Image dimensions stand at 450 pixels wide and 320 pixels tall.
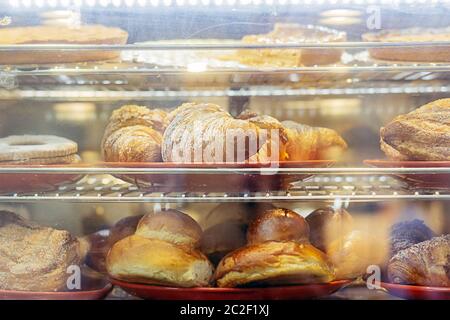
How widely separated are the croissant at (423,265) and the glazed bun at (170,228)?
1.61ft

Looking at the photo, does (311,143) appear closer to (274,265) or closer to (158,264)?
(274,265)

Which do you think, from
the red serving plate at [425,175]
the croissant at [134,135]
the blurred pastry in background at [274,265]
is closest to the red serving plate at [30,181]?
the croissant at [134,135]

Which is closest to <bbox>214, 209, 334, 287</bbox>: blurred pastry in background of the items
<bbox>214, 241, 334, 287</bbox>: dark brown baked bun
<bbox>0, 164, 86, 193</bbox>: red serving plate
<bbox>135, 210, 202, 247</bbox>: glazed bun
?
<bbox>214, 241, 334, 287</bbox>: dark brown baked bun

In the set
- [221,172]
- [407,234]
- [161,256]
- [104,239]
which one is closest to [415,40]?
[407,234]

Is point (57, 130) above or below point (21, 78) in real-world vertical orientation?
below

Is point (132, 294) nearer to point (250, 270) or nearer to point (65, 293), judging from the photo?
point (65, 293)

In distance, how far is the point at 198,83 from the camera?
5.03ft

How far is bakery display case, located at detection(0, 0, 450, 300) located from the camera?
1177 millimetres

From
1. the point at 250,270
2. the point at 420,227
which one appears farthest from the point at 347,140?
the point at 250,270

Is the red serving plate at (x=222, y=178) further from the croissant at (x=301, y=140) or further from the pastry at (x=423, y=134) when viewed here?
the pastry at (x=423, y=134)

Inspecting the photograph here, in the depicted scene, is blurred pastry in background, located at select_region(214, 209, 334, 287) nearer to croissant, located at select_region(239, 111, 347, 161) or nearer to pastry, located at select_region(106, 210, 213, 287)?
pastry, located at select_region(106, 210, 213, 287)

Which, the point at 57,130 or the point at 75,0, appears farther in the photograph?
the point at 57,130

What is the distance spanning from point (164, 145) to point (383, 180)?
2.32 feet

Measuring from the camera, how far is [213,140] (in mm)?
1189
